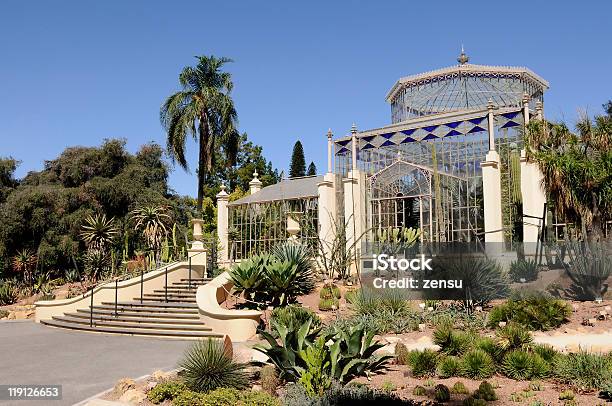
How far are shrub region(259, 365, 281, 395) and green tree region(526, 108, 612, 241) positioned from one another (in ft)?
34.6

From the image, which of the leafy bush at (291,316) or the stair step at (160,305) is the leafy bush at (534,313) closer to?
the leafy bush at (291,316)

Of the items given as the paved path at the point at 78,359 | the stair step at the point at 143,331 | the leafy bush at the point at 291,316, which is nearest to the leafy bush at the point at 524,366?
the leafy bush at the point at 291,316

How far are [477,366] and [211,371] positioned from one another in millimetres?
3633

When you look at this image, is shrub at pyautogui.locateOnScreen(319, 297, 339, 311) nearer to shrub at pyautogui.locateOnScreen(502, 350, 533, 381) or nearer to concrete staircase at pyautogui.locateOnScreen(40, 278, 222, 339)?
concrete staircase at pyautogui.locateOnScreen(40, 278, 222, 339)

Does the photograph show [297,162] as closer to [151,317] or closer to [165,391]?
[151,317]

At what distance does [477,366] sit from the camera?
25.6 feet

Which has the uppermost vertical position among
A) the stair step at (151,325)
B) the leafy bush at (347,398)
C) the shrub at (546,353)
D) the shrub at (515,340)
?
the shrub at (515,340)

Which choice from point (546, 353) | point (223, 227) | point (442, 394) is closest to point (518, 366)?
point (546, 353)

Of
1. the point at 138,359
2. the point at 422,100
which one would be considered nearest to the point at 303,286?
the point at 138,359

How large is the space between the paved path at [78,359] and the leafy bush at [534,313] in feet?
21.6

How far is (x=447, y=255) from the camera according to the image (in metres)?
14.3

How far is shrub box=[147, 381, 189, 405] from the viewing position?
7.19 metres

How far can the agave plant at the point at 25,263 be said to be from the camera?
27234 mm

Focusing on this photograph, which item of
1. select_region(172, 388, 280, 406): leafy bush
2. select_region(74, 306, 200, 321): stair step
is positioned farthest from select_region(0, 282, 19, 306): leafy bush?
select_region(172, 388, 280, 406): leafy bush
